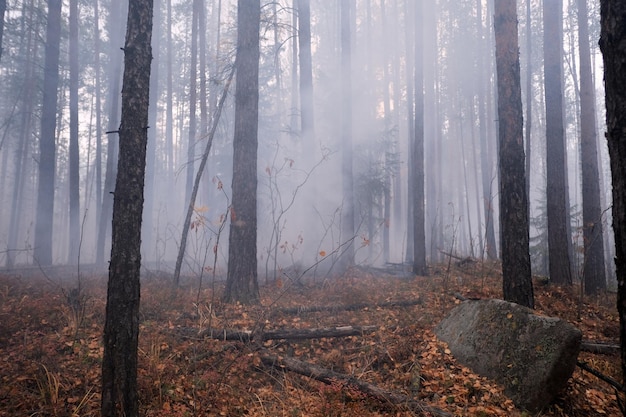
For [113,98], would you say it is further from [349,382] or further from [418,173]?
[349,382]

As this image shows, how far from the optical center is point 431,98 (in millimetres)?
26219

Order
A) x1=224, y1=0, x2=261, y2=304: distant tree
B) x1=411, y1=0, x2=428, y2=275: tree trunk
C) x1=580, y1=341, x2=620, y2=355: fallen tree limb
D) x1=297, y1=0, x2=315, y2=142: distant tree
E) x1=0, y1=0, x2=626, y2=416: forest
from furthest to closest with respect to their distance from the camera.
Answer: x1=297, y1=0, x2=315, y2=142: distant tree → x1=411, y1=0, x2=428, y2=275: tree trunk → x1=224, y1=0, x2=261, y2=304: distant tree → x1=580, y1=341, x2=620, y2=355: fallen tree limb → x1=0, y1=0, x2=626, y2=416: forest

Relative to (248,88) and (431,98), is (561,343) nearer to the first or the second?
(248,88)

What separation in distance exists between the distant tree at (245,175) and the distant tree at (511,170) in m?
4.98

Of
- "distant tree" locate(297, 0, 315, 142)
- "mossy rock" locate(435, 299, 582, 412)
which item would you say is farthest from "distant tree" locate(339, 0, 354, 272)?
"mossy rock" locate(435, 299, 582, 412)

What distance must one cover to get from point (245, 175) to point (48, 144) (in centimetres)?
1114

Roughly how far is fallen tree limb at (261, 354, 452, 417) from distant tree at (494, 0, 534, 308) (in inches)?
126

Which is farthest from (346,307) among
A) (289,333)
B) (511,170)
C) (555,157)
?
(555,157)

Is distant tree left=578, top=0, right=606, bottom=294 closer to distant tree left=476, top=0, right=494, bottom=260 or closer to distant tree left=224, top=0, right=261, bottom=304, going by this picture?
distant tree left=224, top=0, right=261, bottom=304

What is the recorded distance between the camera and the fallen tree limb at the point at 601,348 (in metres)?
5.42

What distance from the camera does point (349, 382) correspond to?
15.0 ft

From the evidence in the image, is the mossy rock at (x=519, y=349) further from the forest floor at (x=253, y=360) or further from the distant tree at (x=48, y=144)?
the distant tree at (x=48, y=144)

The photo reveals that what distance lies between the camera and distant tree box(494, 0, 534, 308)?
20.7 feet

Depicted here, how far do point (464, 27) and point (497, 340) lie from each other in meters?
24.4
